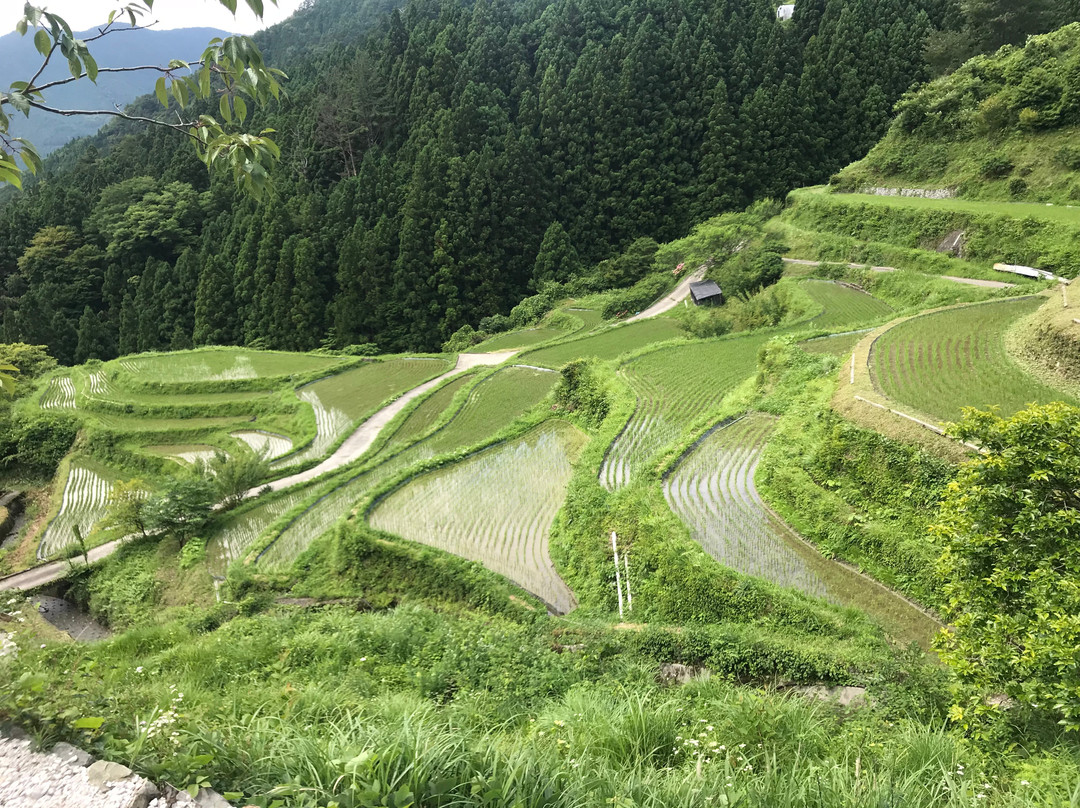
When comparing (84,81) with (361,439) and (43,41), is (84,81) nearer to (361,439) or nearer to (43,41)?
(361,439)

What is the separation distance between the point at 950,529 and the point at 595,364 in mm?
12057

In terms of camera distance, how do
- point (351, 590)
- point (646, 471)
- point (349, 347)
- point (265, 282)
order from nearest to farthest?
point (351, 590)
point (646, 471)
point (349, 347)
point (265, 282)

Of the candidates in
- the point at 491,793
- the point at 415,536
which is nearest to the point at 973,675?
the point at 491,793

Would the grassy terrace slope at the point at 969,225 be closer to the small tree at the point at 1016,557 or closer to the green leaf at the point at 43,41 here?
the small tree at the point at 1016,557

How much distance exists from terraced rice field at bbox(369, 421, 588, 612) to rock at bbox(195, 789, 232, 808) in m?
7.58

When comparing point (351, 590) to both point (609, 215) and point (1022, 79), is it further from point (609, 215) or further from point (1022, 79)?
point (609, 215)

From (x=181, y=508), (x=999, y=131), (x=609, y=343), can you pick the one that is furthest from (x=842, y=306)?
(x=181, y=508)

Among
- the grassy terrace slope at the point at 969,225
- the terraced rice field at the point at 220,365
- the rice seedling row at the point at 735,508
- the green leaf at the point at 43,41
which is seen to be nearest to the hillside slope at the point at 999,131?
the grassy terrace slope at the point at 969,225

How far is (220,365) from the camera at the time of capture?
25.5m

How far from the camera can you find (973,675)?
4.93 m

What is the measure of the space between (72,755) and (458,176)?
39.8m

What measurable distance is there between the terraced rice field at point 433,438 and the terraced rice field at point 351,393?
7.13 feet

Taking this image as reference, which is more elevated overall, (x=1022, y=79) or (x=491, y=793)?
(x=1022, y=79)

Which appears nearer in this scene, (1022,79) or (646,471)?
(646,471)
